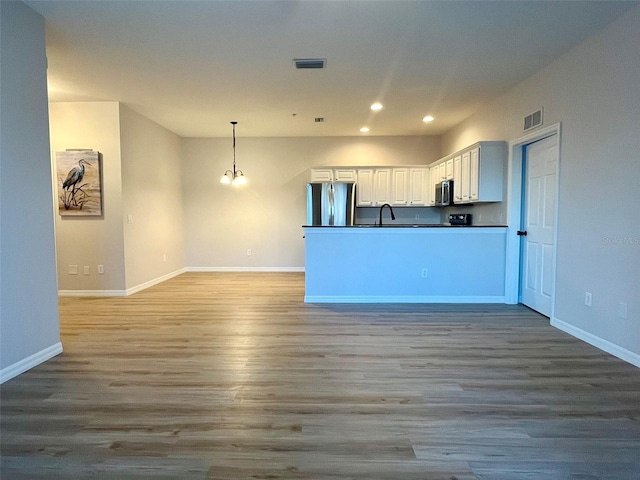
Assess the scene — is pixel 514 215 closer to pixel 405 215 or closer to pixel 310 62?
pixel 405 215

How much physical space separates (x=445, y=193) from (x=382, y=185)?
1.33 metres

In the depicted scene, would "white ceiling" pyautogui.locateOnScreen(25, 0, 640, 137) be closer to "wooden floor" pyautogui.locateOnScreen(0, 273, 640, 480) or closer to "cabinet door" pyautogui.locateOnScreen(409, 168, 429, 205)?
"cabinet door" pyautogui.locateOnScreen(409, 168, 429, 205)

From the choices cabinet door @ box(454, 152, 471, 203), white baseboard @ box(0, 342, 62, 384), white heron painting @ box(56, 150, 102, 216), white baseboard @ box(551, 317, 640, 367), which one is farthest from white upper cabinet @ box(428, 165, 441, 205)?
white baseboard @ box(0, 342, 62, 384)

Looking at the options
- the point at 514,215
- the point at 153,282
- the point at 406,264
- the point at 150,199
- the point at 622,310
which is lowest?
the point at 153,282

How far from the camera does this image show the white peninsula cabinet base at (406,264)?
4.49 meters

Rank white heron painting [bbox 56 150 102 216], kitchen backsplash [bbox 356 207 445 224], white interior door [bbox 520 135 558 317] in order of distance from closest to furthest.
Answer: white interior door [bbox 520 135 558 317], white heron painting [bbox 56 150 102 216], kitchen backsplash [bbox 356 207 445 224]

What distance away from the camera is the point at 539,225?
397 cm

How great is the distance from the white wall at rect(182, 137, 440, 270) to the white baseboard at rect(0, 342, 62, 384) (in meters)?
4.44

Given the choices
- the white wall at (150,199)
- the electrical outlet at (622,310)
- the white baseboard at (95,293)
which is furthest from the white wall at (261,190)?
the electrical outlet at (622,310)

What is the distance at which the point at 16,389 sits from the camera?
2260 millimetres

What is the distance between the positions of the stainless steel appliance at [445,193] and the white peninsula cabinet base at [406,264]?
1277mm

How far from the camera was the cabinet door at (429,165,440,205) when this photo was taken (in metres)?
6.17

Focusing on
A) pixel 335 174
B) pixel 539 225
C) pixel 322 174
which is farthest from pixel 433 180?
pixel 539 225

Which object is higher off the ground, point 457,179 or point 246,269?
point 457,179
